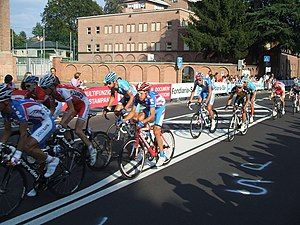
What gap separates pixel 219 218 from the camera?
5441 mm

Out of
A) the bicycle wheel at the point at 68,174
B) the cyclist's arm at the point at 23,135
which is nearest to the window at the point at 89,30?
the bicycle wheel at the point at 68,174

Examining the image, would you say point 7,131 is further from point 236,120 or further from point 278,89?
point 278,89

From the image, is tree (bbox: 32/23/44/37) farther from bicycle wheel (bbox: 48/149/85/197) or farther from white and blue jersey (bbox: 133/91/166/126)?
bicycle wheel (bbox: 48/149/85/197)

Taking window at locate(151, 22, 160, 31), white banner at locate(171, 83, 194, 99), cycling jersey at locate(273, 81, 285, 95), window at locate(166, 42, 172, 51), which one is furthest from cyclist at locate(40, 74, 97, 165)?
window at locate(151, 22, 160, 31)

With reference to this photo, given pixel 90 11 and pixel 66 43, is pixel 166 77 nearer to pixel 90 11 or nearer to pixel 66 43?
pixel 90 11

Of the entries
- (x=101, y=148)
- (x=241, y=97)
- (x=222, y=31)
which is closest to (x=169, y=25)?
(x=222, y=31)

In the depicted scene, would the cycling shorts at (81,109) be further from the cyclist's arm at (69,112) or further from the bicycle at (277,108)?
the bicycle at (277,108)

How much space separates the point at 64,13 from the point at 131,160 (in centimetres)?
10514

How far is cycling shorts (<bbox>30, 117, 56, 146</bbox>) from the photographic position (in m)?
5.72

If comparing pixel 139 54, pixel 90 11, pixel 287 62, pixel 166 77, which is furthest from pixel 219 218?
pixel 90 11

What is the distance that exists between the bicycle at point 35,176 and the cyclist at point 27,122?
133 mm

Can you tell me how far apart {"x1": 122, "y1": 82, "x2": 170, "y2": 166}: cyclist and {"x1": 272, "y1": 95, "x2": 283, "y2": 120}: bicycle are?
34.2ft

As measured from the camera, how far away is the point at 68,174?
632 centimetres

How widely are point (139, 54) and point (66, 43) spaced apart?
43694 mm
